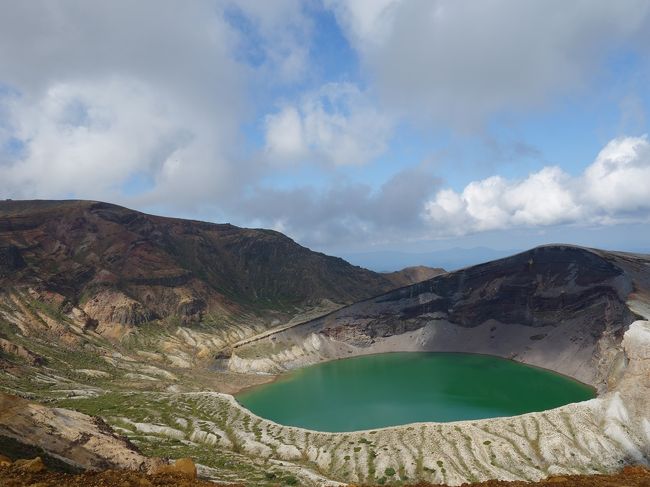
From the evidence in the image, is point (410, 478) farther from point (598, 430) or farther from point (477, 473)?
point (598, 430)

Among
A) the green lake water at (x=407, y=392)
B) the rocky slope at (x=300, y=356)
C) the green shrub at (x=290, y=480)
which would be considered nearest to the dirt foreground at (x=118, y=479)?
the rocky slope at (x=300, y=356)

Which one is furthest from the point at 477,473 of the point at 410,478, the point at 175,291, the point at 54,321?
the point at 175,291

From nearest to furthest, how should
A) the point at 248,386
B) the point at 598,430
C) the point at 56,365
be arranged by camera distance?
the point at 598,430 → the point at 56,365 → the point at 248,386

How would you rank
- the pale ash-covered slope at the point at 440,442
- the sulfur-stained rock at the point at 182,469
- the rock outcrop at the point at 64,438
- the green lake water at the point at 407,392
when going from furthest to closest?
the green lake water at the point at 407,392 → the pale ash-covered slope at the point at 440,442 → the rock outcrop at the point at 64,438 → the sulfur-stained rock at the point at 182,469

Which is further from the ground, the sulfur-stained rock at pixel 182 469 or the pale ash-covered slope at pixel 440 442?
the sulfur-stained rock at pixel 182 469

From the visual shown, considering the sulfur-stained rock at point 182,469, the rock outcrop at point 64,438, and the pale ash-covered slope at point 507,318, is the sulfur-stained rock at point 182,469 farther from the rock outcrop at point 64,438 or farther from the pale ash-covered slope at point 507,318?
the pale ash-covered slope at point 507,318

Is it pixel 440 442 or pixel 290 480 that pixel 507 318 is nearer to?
pixel 440 442

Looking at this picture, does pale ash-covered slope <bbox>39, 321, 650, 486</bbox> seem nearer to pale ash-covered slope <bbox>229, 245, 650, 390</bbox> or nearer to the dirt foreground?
the dirt foreground
